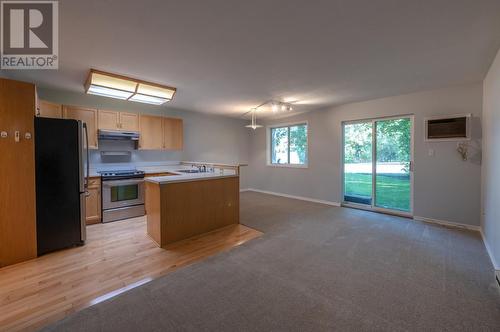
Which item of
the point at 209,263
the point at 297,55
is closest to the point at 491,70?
the point at 297,55

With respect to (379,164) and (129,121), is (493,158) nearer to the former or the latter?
(379,164)

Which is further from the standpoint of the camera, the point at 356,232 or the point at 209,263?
the point at 356,232

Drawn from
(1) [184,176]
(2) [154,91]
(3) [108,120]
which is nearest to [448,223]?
(1) [184,176]

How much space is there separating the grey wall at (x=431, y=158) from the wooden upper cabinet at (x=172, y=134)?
3.49 meters

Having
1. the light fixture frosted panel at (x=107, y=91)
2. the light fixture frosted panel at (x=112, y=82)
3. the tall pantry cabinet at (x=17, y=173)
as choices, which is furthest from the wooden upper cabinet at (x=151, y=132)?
the tall pantry cabinet at (x=17, y=173)

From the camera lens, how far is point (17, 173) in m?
2.51

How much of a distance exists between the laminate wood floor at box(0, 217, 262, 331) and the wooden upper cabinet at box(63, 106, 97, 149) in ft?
5.87

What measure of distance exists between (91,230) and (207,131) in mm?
3732

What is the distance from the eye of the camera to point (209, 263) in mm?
2508

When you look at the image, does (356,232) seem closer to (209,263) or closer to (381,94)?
(209,263)

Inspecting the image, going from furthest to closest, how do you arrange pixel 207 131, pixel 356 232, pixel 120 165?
1. pixel 207 131
2. pixel 120 165
3. pixel 356 232

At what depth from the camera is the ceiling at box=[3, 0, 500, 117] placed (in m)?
1.78

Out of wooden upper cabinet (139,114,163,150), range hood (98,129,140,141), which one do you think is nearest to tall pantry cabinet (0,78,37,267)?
range hood (98,129,140,141)

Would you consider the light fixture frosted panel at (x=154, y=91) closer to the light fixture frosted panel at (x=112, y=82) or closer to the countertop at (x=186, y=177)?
the light fixture frosted panel at (x=112, y=82)
